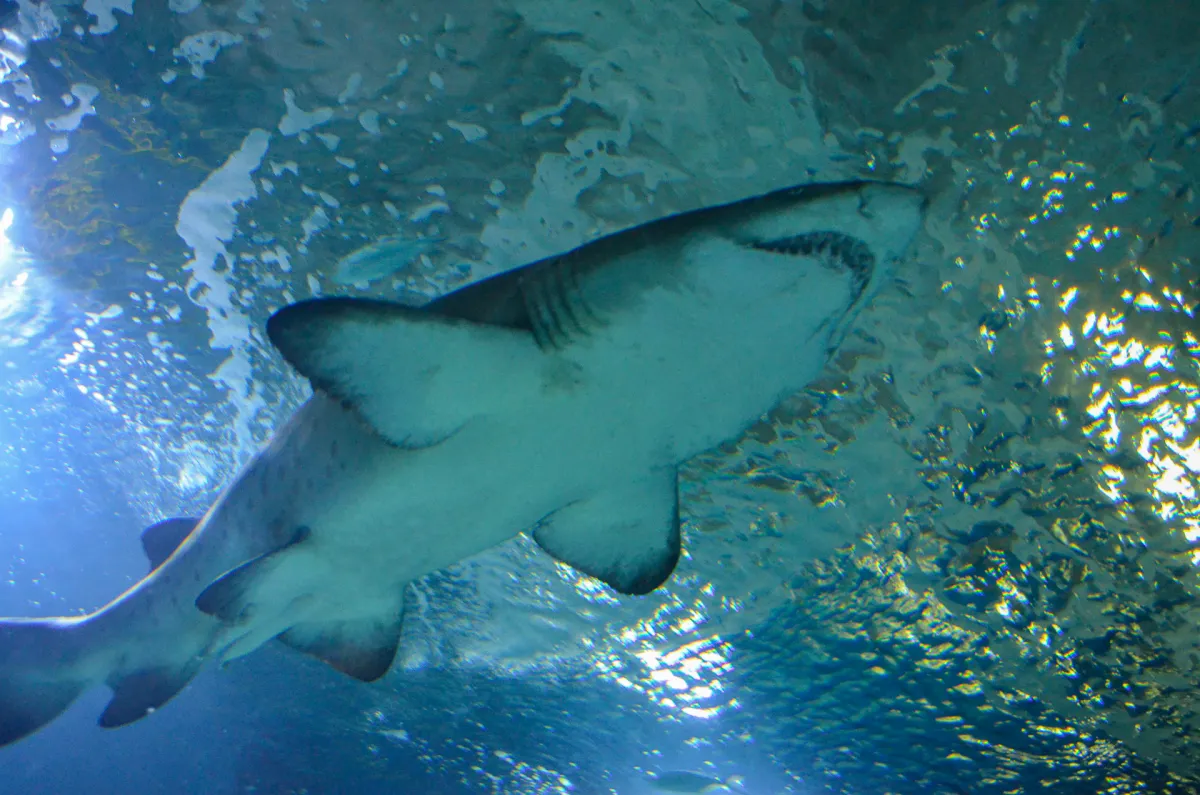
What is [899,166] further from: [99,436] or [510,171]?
[99,436]

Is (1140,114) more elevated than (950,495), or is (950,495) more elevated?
(1140,114)

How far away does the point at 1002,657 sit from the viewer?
8016mm

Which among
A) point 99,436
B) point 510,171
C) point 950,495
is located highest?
point 510,171

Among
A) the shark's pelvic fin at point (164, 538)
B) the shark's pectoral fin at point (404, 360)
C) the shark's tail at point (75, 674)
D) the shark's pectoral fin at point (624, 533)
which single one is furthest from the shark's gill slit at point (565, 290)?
the shark's pelvic fin at point (164, 538)

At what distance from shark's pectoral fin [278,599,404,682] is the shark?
13 millimetres

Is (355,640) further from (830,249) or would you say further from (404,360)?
(830,249)

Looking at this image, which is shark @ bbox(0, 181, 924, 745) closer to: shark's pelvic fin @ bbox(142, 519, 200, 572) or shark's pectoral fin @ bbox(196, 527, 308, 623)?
shark's pectoral fin @ bbox(196, 527, 308, 623)

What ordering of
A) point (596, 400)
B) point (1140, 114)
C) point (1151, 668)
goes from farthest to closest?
point (1151, 668), point (1140, 114), point (596, 400)

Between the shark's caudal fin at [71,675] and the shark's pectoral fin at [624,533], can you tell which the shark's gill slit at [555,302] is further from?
the shark's caudal fin at [71,675]

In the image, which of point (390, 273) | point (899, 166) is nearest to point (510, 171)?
point (390, 273)

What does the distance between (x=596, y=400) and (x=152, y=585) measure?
3213mm

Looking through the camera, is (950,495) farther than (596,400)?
Yes

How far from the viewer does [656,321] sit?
7.42ft

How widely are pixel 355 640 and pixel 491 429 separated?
7.00ft
